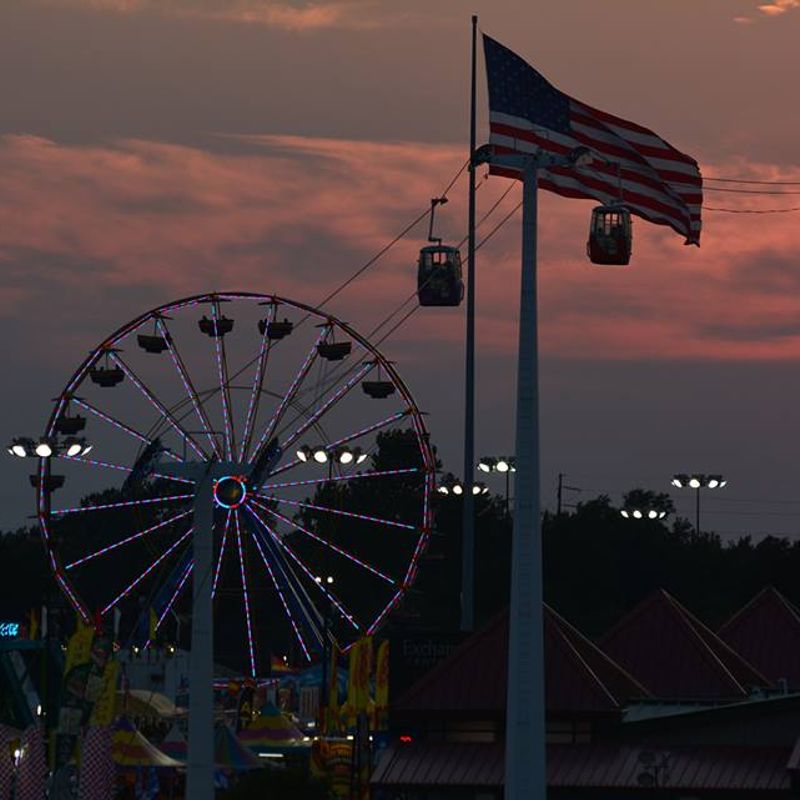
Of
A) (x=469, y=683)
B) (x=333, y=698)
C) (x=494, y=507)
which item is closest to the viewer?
(x=469, y=683)

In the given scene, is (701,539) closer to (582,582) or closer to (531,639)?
(582,582)

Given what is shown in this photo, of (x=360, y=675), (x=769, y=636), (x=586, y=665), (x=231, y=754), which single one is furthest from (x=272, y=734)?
(x=586, y=665)

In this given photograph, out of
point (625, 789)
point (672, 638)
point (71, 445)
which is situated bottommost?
point (625, 789)

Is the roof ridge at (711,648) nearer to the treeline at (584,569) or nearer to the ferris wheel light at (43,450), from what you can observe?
the ferris wheel light at (43,450)

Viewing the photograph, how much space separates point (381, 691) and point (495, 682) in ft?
9.28

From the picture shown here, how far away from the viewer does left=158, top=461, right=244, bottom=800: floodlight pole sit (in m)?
41.5

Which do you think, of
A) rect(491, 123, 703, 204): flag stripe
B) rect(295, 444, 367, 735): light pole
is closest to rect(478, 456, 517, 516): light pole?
rect(295, 444, 367, 735): light pole

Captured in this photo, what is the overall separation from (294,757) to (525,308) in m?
45.0

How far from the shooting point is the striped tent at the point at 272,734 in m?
67.7

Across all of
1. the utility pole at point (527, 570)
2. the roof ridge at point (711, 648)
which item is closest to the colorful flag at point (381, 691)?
the roof ridge at point (711, 648)

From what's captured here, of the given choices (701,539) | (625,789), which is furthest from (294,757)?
(701,539)

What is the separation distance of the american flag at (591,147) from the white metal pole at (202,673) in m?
12.7

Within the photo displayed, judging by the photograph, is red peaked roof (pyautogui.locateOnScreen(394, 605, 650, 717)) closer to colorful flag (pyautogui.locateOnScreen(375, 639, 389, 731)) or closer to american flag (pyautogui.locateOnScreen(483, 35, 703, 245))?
colorful flag (pyautogui.locateOnScreen(375, 639, 389, 731))

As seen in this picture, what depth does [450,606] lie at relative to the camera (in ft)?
516
